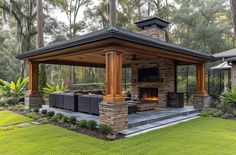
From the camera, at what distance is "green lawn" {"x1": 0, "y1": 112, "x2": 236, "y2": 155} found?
4484mm

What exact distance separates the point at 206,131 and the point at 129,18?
18689mm

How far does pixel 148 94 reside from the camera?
34.8ft

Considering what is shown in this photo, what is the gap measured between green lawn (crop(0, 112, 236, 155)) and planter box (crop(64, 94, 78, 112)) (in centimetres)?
233

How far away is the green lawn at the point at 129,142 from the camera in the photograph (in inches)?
177

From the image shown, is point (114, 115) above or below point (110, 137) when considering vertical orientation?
above

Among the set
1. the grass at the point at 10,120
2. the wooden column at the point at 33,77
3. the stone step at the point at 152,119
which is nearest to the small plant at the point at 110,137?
the stone step at the point at 152,119

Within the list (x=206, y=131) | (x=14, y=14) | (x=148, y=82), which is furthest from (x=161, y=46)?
(x=14, y=14)

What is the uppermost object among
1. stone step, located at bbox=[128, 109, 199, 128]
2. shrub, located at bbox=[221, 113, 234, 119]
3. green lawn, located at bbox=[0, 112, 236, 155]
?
stone step, located at bbox=[128, 109, 199, 128]

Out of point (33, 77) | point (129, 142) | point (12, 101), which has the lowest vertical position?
point (129, 142)

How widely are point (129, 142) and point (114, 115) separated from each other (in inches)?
37.3

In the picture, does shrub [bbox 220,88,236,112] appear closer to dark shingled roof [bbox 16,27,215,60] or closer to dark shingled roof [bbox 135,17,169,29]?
dark shingled roof [bbox 16,27,215,60]

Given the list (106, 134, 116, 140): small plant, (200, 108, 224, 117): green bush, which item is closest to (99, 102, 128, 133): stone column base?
(106, 134, 116, 140): small plant

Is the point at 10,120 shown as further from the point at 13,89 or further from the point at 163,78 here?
the point at 163,78

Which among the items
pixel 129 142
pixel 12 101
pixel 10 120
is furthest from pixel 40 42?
pixel 129 142
